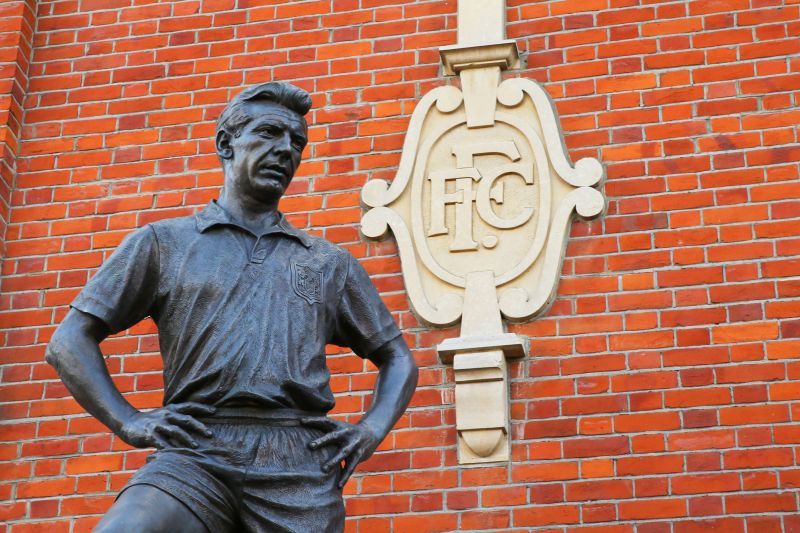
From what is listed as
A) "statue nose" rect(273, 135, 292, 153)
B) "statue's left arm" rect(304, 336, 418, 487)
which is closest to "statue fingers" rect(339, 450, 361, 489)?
"statue's left arm" rect(304, 336, 418, 487)

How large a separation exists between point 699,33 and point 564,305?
1.28m

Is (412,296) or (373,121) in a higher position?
(373,121)

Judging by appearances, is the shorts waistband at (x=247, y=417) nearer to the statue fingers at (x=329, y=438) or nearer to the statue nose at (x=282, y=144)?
the statue fingers at (x=329, y=438)

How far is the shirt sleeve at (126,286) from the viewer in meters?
4.23

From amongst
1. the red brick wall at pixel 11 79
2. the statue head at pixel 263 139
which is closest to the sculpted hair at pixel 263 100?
the statue head at pixel 263 139

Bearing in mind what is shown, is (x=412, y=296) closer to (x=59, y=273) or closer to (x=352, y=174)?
(x=352, y=174)

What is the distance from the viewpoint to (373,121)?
6930 mm

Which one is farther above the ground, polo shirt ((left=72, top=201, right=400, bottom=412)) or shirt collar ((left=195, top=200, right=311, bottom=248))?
shirt collar ((left=195, top=200, right=311, bottom=248))

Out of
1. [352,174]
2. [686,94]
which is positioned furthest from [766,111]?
[352,174]

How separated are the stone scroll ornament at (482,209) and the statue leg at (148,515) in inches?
95.5

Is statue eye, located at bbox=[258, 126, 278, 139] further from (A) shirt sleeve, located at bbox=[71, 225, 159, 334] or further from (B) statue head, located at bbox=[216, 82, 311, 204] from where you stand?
(A) shirt sleeve, located at bbox=[71, 225, 159, 334]

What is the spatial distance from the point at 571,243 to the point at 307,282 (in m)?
2.31

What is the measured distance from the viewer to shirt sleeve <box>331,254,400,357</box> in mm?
4504

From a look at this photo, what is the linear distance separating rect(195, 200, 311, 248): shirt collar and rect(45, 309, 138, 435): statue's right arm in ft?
1.31
